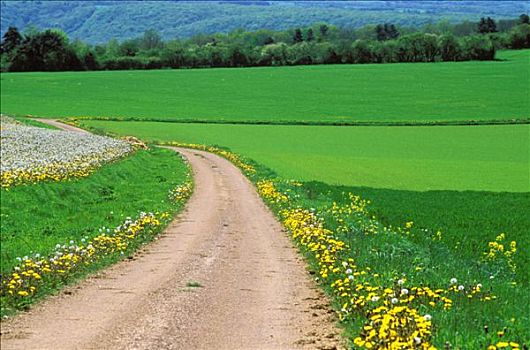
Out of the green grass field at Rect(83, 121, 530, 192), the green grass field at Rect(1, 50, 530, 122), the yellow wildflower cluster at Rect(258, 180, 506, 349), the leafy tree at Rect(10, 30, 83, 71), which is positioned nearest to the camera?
the yellow wildflower cluster at Rect(258, 180, 506, 349)

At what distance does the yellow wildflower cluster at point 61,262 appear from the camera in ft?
42.6

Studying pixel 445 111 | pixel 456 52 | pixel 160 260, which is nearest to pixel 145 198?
pixel 160 260

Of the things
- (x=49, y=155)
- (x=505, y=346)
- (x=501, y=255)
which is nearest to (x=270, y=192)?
(x=501, y=255)

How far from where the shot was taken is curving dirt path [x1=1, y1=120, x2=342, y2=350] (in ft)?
34.2

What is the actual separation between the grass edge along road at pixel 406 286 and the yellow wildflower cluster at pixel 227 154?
76.0ft

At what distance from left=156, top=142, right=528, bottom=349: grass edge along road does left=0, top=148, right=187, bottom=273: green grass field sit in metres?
6.27

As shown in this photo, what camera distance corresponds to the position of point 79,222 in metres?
24.2

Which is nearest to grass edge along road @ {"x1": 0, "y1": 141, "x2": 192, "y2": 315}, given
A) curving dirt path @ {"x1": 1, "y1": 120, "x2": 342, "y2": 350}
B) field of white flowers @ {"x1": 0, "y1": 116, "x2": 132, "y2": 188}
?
curving dirt path @ {"x1": 1, "y1": 120, "x2": 342, "y2": 350}

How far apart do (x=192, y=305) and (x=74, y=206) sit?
705 inches

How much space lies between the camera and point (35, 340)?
10.2 metres

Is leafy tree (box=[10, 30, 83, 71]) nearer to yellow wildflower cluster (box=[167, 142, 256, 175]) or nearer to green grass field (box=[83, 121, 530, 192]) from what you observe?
green grass field (box=[83, 121, 530, 192])

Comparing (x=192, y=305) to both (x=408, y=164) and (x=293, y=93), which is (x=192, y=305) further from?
(x=293, y=93)

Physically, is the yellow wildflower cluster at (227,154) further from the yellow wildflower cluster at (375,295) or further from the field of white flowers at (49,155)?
the yellow wildflower cluster at (375,295)

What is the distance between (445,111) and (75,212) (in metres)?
72.0
